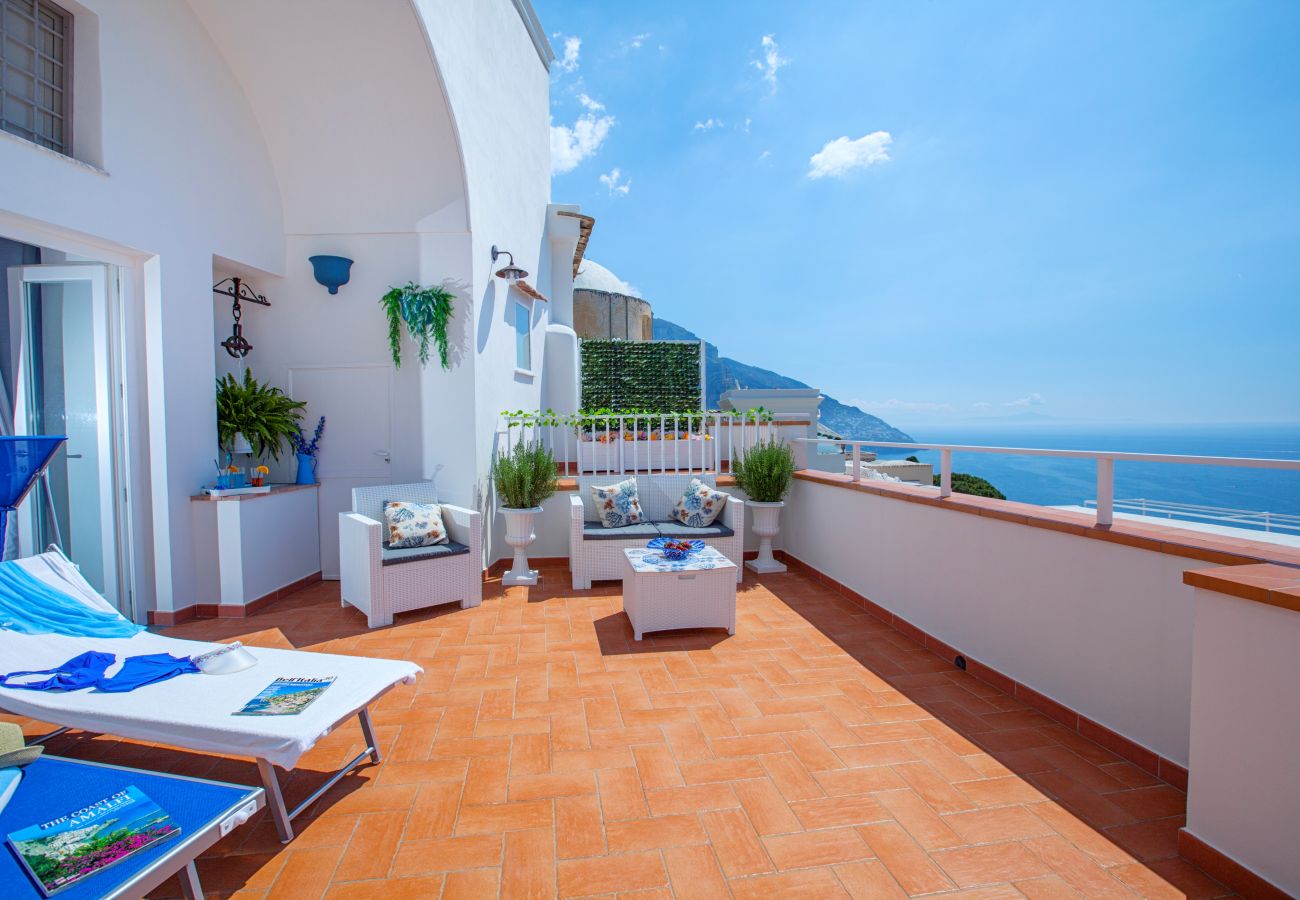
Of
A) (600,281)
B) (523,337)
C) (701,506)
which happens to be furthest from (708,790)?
(600,281)

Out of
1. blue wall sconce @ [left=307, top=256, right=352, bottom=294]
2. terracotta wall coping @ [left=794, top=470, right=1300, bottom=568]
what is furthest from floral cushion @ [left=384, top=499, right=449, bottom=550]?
terracotta wall coping @ [left=794, top=470, right=1300, bottom=568]

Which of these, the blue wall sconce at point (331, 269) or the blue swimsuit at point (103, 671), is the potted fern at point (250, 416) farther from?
the blue swimsuit at point (103, 671)

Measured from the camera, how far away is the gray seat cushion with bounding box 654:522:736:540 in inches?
189

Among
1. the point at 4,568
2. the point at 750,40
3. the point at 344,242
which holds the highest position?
the point at 750,40

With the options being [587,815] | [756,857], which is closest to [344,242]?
[587,815]

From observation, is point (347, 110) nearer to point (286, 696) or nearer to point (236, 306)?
point (236, 306)

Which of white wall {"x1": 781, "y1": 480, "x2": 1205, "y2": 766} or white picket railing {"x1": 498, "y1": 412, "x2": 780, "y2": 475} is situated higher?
white picket railing {"x1": 498, "y1": 412, "x2": 780, "y2": 475}

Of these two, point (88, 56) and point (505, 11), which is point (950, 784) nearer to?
point (88, 56)

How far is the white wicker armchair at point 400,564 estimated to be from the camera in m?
3.98

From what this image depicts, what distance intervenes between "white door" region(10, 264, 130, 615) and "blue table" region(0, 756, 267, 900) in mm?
2769

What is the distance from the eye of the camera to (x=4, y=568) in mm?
2703

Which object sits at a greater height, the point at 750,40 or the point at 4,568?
the point at 750,40

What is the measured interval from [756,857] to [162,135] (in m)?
5.56

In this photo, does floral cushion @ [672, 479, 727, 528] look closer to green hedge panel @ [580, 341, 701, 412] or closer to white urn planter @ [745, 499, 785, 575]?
white urn planter @ [745, 499, 785, 575]
